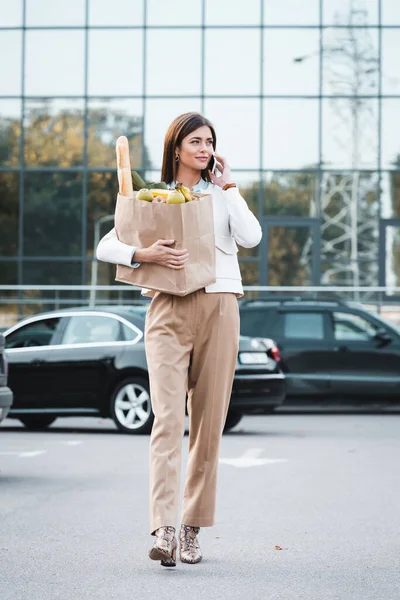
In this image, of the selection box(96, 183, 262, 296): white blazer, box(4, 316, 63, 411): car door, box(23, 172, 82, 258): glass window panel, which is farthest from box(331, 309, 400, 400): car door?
box(23, 172, 82, 258): glass window panel

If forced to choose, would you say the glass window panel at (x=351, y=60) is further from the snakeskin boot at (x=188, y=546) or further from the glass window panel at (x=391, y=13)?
the snakeskin boot at (x=188, y=546)

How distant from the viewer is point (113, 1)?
31938 millimetres

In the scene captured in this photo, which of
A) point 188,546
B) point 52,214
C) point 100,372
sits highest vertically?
point 52,214

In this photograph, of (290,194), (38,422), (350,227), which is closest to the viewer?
(38,422)

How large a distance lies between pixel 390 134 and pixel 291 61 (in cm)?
280

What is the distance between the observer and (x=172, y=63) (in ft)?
104

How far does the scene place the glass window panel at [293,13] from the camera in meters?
31.6

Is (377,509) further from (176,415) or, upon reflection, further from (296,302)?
(296,302)

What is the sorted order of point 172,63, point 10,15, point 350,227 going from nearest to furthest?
point 350,227, point 172,63, point 10,15

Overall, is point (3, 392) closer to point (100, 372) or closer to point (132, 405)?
point (132, 405)

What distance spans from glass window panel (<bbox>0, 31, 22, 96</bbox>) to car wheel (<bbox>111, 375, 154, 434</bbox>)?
1794 cm

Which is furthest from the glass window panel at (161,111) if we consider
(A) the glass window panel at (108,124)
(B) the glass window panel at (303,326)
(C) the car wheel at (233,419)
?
(C) the car wheel at (233,419)

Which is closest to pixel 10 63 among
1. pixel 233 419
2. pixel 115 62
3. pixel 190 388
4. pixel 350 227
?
pixel 115 62

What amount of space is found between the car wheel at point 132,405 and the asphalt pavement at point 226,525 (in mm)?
1273
